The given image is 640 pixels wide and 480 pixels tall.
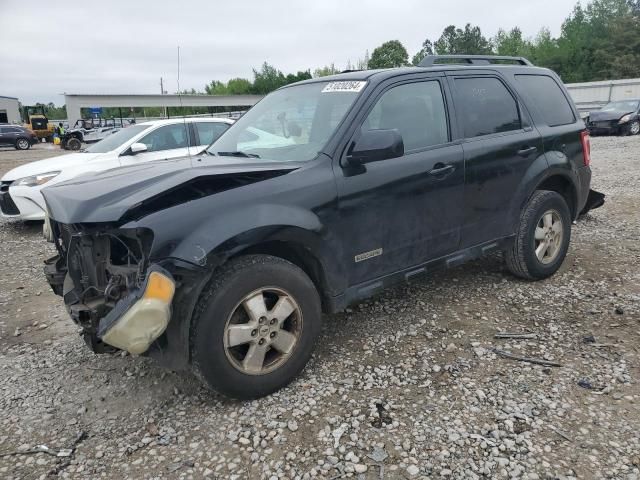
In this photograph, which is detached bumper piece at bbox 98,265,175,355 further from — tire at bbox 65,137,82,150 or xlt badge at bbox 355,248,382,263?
tire at bbox 65,137,82,150

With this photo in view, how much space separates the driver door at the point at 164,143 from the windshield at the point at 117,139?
24cm

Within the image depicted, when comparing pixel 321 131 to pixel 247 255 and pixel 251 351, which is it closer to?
pixel 247 255

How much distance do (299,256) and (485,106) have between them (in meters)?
2.12

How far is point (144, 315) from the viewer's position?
7.92ft

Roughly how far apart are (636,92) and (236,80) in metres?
78.5

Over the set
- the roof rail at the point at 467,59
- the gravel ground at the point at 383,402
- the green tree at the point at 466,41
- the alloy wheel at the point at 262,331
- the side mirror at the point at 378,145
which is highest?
the green tree at the point at 466,41

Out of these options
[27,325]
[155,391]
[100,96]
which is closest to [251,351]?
[155,391]

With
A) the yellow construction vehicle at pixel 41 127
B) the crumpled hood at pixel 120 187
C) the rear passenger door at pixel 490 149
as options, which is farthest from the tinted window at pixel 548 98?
the yellow construction vehicle at pixel 41 127

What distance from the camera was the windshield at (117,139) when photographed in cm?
781

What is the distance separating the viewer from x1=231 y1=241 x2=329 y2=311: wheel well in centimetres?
292

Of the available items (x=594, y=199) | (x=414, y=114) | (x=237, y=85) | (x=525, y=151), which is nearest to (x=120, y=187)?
(x=414, y=114)

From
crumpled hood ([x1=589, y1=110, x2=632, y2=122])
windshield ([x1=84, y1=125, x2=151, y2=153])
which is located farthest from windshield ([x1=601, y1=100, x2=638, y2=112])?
windshield ([x1=84, y1=125, x2=151, y2=153])

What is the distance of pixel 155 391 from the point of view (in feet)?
10.2

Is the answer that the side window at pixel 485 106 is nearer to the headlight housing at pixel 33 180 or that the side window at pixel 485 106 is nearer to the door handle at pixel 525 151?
the door handle at pixel 525 151
